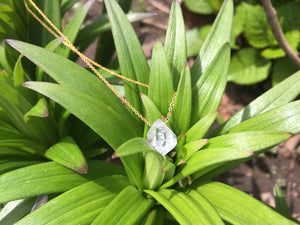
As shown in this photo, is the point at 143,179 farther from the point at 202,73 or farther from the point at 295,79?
the point at 295,79

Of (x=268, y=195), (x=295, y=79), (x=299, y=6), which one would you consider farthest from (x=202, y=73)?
(x=299, y=6)

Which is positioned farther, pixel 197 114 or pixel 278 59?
pixel 278 59

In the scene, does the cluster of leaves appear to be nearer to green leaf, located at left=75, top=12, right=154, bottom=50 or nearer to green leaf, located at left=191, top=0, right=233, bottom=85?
green leaf, located at left=75, top=12, right=154, bottom=50

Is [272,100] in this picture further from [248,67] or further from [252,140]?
[248,67]

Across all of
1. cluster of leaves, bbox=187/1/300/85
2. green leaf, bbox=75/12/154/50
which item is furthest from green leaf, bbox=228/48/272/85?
green leaf, bbox=75/12/154/50

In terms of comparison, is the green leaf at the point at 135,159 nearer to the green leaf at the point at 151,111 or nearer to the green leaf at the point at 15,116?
the green leaf at the point at 151,111
